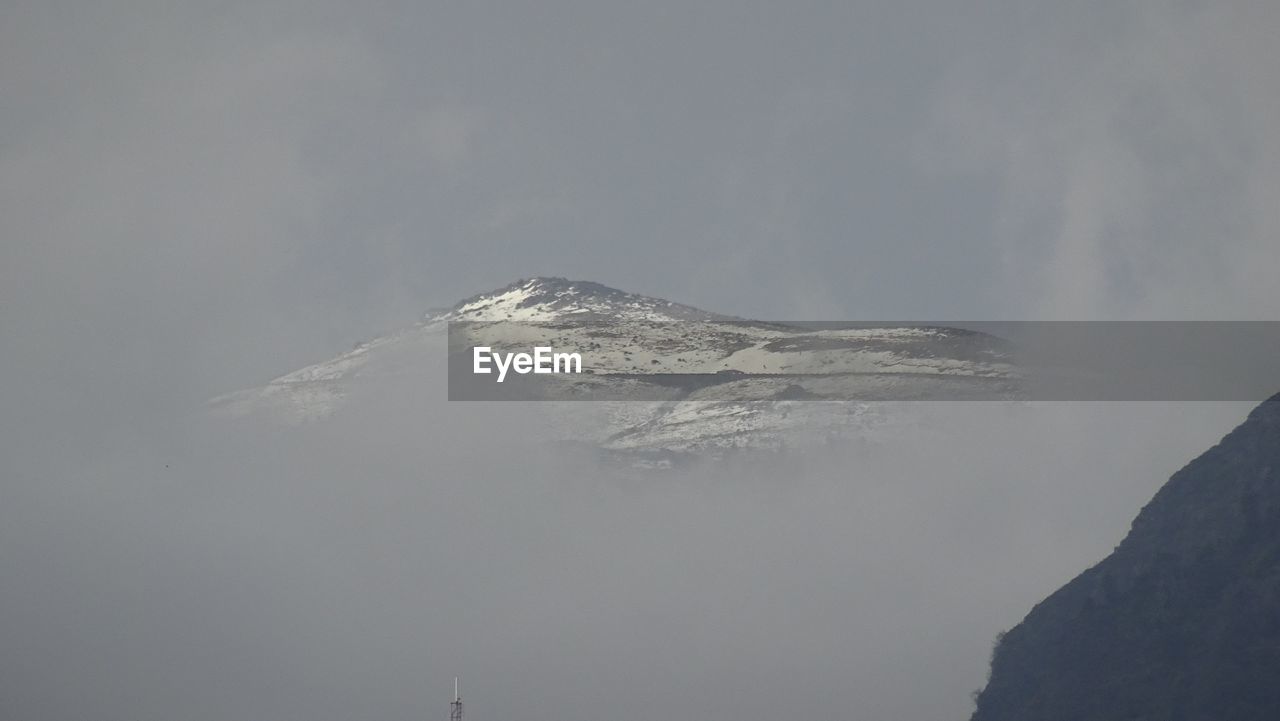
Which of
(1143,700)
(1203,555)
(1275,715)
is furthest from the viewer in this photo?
(1203,555)

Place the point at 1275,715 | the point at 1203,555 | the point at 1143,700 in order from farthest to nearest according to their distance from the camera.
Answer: the point at 1203,555 < the point at 1143,700 < the point at 1275,715

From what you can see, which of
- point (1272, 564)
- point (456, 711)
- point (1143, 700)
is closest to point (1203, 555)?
point (1272, 564)

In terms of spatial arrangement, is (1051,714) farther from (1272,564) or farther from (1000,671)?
(1272,564)

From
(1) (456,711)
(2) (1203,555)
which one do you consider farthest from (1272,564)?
(1) (456,711)

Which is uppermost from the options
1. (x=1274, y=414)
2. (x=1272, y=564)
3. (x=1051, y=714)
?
(x=1274, y=414)

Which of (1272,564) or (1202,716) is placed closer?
(1202,716)

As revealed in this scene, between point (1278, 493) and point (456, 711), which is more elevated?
point (1278, 493)
